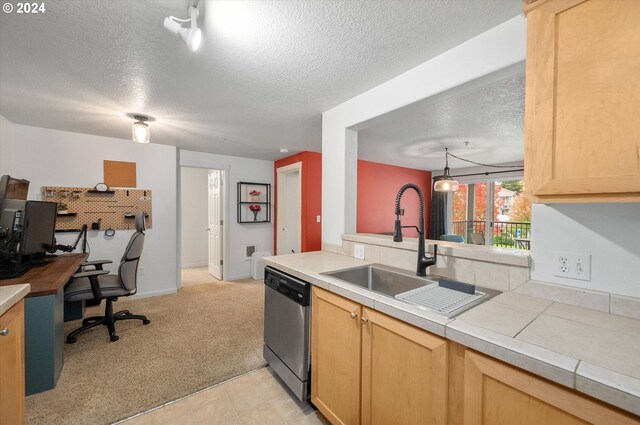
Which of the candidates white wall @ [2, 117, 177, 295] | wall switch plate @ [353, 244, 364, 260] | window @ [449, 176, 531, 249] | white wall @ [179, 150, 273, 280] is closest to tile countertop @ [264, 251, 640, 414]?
wall switch plate @ [353, 244, 364, 260]

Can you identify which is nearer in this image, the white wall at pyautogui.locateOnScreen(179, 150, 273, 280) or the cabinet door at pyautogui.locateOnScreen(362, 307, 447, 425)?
the cabinet door at pyautogui.locateOnScreen(362, 307, 447, 425)

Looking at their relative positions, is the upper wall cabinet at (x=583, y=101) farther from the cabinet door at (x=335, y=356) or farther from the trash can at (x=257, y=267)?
the trash can at (x=257, y=267)

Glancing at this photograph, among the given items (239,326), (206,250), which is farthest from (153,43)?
(206,250)

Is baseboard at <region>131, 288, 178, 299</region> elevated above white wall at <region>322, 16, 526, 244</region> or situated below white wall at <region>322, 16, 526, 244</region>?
below

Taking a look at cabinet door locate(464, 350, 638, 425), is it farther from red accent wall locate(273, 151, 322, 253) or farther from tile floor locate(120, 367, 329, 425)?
red accent wall locate(273, 151, 322, 253)

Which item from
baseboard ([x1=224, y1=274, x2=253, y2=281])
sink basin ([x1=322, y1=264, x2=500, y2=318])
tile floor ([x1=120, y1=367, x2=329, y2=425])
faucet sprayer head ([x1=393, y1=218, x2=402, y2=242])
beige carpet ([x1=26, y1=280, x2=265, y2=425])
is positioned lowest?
tile floor ([x1=120, y1=367, x2=329, y2=425])

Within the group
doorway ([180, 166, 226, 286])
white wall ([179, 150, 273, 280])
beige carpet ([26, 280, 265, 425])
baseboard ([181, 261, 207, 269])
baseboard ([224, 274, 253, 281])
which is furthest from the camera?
baseboard ([181, 261, 207, 269])

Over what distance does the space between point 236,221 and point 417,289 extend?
3.87m

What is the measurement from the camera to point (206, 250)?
19.2ft

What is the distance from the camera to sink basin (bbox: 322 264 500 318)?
106 centimetres

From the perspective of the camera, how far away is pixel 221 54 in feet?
5.18

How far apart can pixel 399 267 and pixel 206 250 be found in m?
5.18

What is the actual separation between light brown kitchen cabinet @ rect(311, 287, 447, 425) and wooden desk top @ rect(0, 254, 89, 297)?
1.78 m

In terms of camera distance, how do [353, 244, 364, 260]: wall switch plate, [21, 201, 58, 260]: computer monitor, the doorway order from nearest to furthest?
[21, 201, 58, 260]: computer monitor, [353, 244, 364, 260]: wall switch plate, the doorway
